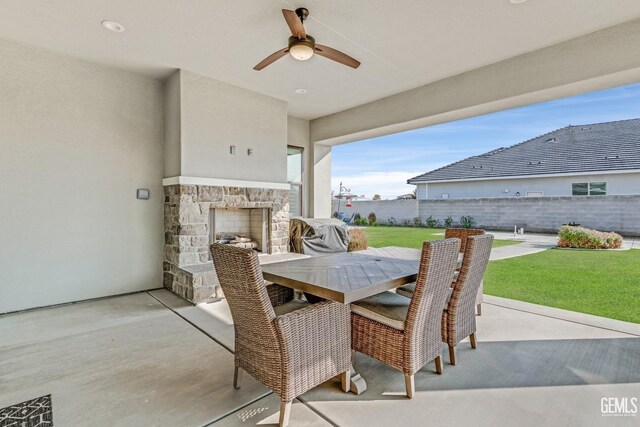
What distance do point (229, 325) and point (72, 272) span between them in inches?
97.9

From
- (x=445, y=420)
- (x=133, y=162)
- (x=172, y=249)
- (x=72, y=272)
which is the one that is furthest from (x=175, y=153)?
(x=445, y=420)

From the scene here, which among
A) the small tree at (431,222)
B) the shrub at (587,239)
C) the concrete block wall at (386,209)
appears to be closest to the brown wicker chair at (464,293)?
the shrub at (587,239)

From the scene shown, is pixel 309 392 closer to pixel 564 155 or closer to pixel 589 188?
pixel 589 188

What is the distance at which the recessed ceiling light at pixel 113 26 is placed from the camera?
3.22m

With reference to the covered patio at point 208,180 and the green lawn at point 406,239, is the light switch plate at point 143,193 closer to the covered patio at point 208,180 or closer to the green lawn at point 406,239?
the covered patio at point 208,180

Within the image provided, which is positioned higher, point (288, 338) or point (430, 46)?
point (430, 46)

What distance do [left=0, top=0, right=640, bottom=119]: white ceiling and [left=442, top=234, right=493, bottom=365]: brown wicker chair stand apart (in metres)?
2.28

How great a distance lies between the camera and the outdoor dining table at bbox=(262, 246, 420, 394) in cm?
199

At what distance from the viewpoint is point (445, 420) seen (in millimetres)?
1834

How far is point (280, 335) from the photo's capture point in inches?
67.7

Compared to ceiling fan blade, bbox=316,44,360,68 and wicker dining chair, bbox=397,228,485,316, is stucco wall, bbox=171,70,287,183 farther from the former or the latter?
wicker dining chair, bbox=397,228,485,316

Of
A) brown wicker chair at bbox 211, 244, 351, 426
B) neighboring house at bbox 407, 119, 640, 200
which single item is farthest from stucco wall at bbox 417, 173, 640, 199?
brown wicker chair at bbox 211, 244, 351, 426

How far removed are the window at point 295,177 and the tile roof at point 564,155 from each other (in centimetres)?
1045

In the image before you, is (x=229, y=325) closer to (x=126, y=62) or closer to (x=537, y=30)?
(x=126, y=62)
